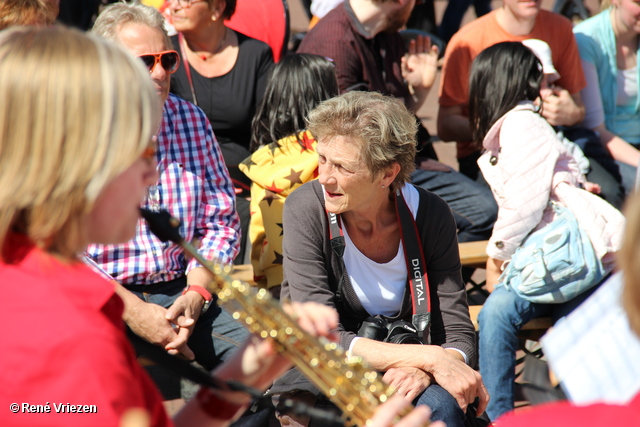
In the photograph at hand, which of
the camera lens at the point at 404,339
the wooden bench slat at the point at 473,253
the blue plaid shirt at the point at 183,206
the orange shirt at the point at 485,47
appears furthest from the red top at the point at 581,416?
the orange shirt at the point at 485,47

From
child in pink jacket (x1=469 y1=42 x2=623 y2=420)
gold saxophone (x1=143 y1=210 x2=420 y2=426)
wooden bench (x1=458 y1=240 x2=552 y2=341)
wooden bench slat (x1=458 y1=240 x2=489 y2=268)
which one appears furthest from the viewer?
wooden bench slat (x1=458 y1=240 x2=489 y2=268)

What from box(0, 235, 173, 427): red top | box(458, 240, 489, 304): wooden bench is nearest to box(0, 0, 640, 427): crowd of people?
box(0, 235, 173, 427): red top

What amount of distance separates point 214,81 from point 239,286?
2.57 meters

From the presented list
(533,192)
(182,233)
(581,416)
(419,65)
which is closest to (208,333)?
(182,233)

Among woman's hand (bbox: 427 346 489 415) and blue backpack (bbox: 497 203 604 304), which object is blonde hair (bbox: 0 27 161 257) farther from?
blue backpack (bbox: 497 203 604 304)

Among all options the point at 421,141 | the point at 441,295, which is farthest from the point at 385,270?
the point at 421,141

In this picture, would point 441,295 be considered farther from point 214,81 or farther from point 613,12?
point 613,12

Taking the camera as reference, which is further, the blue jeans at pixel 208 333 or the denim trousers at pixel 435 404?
the blue jeans at pixel 208 333

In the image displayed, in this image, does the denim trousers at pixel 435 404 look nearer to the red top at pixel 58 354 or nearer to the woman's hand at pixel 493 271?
the woman's hand at pixel 493 271

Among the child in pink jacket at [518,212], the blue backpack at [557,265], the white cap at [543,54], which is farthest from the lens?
the white cap at [543,54]

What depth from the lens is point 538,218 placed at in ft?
10.3

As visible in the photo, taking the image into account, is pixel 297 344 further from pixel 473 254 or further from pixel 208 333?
pixel 473 254

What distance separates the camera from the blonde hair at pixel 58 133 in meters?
1.10

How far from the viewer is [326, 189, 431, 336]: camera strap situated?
8.47ft
